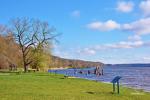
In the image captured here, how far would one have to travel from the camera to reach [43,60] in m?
87.6

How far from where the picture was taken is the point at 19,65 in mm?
114500

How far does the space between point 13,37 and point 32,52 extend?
6010 mm

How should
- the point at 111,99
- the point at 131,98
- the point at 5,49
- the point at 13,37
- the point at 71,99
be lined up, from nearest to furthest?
the point at 71,99, the point at 111,99, the point at 131,98, the point at 13,37, the point at 5,49

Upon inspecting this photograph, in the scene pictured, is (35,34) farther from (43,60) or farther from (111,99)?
(111,99)

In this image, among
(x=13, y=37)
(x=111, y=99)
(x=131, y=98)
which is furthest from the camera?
(x=13, y=37)

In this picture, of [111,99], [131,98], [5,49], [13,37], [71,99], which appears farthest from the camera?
[5,49]

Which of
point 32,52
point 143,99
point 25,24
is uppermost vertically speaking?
point 25,24

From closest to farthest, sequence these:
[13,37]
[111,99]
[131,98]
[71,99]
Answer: [71,99] → [111,99] → [131,98] → [13,37]

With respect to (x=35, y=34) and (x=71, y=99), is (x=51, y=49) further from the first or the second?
(x=71, y=99)

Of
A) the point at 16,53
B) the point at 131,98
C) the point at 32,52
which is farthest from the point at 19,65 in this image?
the point at 131,98

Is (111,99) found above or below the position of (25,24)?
below

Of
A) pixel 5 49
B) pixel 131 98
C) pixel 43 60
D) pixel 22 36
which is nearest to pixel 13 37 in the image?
pixel 22 36

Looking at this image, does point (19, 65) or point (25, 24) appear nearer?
point (25, 24)

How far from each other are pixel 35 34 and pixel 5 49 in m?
24.9
